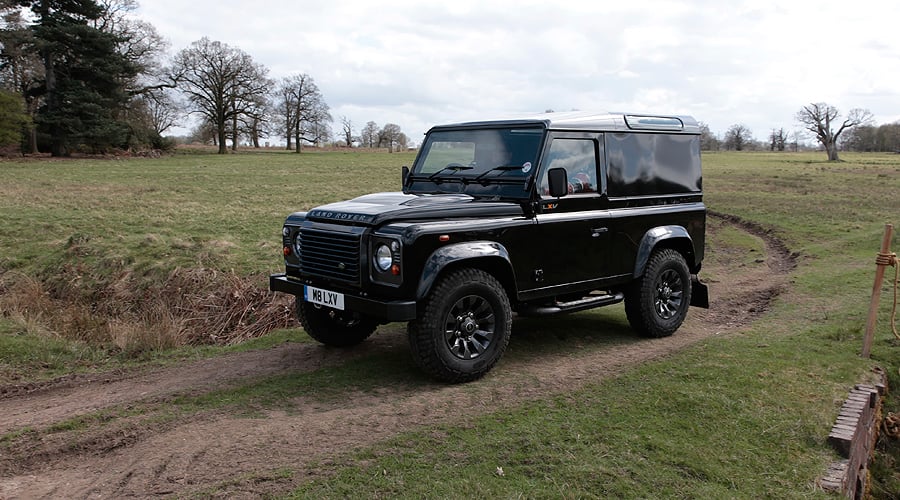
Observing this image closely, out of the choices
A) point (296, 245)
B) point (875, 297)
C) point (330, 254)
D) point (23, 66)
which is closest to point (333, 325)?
point (296, 245)

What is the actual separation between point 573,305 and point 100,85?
49.4 meters

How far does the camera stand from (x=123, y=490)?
4.47 m

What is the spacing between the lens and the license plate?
6203mm

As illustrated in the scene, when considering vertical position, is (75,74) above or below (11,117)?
above

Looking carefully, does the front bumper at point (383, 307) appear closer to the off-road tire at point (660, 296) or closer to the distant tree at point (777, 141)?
the off-road tire at point (660, 296)

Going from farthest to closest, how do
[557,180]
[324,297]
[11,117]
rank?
[11,117] → [557,180] → [324,297]

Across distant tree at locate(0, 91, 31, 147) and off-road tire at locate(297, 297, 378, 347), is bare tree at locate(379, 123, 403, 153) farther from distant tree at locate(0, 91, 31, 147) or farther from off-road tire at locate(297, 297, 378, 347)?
off-road tire at locate(297, 297, 378, 347)

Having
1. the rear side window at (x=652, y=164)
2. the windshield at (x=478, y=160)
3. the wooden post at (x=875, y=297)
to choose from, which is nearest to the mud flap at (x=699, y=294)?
the rear side window at (x=652, y=164)

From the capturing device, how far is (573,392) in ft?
20.2

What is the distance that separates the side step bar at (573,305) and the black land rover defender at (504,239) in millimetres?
21

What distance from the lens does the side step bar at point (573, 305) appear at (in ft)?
22.9

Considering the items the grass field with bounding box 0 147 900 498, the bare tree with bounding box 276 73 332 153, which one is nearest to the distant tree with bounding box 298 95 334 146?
the bare tree with bounding box 276 73 332 153

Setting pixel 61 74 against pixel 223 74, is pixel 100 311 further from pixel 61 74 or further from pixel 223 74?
pixel 223 74

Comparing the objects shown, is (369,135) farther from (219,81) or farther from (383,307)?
(383,307)
